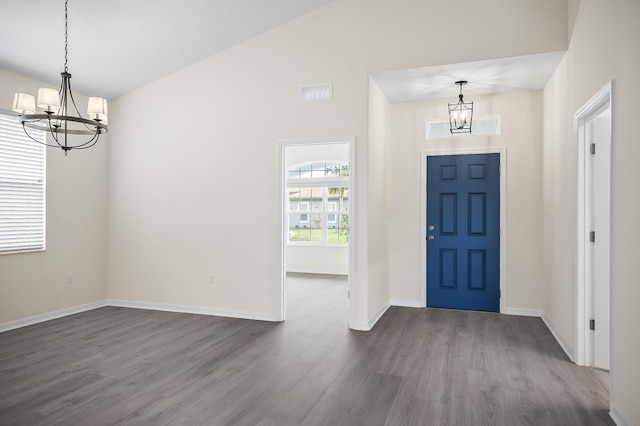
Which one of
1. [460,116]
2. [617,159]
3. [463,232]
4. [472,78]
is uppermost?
[472,78]

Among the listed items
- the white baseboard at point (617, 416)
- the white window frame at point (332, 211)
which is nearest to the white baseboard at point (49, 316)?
the white window frame at point (332, 211)

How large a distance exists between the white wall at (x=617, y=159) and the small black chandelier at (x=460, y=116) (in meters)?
1.25

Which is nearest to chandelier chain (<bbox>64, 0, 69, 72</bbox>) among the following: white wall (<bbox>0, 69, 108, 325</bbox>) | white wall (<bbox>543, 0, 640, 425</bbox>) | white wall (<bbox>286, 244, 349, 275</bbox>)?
white wall (<bbox>0, 69, 108, 325</bbox>)

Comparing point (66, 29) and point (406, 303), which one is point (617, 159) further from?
point (66, 29)

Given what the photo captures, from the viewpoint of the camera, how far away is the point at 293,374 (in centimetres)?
337

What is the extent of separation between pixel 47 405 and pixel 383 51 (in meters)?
4.31

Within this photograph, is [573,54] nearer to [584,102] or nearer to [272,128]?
[584,102]

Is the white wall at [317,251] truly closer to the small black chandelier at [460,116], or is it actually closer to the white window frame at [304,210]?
the white window frame at [304,210]

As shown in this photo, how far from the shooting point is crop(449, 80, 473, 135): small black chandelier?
5.09 metres

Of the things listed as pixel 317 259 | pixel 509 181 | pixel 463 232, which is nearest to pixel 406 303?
pixel 463 232

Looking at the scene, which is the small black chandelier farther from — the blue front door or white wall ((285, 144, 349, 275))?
white wall ((285, 144, 349, 275))

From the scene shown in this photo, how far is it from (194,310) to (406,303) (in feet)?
9.25

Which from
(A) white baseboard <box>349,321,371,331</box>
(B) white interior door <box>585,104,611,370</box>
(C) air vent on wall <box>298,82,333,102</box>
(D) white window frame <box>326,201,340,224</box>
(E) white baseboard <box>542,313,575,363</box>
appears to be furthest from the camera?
(D) white window frame <box>326,201,340,224</box>

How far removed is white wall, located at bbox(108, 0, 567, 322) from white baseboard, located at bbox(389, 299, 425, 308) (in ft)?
1.84
